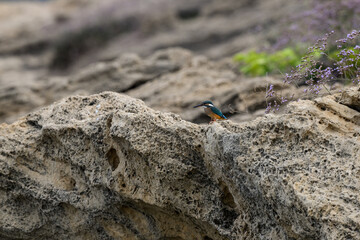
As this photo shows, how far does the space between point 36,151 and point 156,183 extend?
4.85 ft

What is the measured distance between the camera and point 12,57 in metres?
22.9

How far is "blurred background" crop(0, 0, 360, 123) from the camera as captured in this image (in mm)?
8891

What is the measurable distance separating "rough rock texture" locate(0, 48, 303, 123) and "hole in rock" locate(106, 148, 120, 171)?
2.56 meters

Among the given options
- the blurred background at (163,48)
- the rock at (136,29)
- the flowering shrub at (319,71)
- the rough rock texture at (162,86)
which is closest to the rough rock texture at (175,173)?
the flowering shrub at (319,71)

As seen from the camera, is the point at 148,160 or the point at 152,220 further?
the point at 152,220

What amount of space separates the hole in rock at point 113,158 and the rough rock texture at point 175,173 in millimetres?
10

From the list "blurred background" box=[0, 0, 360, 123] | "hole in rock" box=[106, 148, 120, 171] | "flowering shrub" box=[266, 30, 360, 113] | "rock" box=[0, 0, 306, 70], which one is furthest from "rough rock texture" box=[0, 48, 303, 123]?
"rock" box=[0, 0, 306, 70]

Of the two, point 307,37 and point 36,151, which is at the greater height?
point 36,151

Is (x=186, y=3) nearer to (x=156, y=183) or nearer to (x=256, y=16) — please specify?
(x=256, y=16)

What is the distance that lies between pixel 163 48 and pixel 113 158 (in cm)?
1447

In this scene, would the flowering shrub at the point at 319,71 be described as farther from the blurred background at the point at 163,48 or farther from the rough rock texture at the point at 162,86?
the rough rock texture at the point at 162,86

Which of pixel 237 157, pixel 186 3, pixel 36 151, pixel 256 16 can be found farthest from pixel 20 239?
pixel 186 3

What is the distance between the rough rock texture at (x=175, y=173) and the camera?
12.7 ft

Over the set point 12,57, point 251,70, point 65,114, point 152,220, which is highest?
point 65,114
